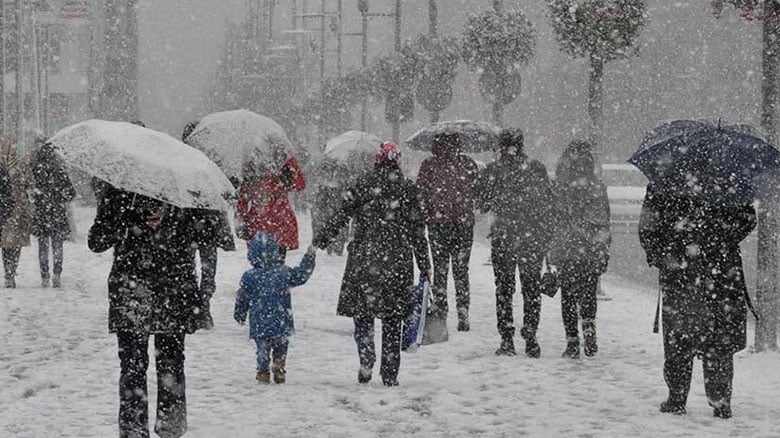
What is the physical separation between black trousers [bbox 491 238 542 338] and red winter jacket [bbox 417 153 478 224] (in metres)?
1.06

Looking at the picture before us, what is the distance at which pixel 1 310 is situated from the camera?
13648mm

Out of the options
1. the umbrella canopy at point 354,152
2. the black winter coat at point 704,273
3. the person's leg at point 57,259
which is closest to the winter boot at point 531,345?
the black winter coat at point 704,273

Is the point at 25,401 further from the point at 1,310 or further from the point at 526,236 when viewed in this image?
the point at 1,310

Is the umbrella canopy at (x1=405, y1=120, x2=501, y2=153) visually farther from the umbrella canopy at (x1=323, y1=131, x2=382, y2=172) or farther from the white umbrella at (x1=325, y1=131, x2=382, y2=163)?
the white umbrella at (x1=325, y1=131, x2=382, y2=163)

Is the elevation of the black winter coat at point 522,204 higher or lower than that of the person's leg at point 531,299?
higher

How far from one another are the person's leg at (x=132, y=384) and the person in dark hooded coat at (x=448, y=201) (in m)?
4.95

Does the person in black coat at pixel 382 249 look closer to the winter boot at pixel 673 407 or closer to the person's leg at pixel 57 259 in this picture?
the winter boot at pixel 673 407

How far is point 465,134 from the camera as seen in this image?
12.5 metres

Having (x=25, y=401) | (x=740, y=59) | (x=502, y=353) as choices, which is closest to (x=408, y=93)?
(x=502, y=353)

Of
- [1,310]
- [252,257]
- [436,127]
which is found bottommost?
[1,310]

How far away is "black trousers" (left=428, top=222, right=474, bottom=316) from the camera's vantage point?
473 inches

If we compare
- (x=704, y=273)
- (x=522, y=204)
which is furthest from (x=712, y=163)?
(x=522, y=204)

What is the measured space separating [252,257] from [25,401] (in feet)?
6.21

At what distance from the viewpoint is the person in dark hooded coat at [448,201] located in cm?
1191
